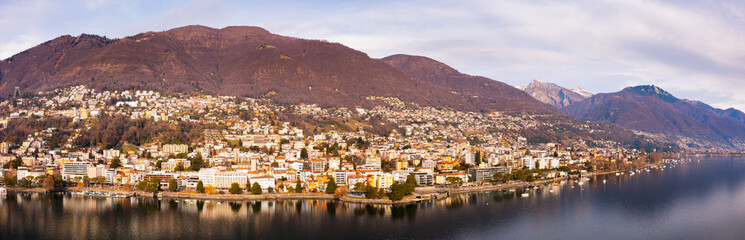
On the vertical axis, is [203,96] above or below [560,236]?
above

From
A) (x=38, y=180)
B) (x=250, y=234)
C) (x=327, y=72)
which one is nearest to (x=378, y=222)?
(x=250, y=234)

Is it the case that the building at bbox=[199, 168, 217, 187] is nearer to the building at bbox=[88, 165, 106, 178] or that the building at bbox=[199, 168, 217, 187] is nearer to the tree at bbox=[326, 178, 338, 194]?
the tree at bbox=[326, 178, 338, 194]

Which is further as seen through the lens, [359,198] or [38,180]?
[38,180]

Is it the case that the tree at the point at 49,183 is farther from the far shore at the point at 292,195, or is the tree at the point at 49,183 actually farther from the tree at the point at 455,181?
the tree at the point at 455,181

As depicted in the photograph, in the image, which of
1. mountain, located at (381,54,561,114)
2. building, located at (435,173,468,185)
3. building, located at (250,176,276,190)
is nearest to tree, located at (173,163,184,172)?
building, located at (250,176,276,190)

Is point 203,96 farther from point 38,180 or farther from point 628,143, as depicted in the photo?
point 628,143

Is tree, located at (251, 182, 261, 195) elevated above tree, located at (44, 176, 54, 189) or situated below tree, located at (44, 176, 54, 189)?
below

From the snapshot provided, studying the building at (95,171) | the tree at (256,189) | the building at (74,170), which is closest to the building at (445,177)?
the tree at (256,189)
